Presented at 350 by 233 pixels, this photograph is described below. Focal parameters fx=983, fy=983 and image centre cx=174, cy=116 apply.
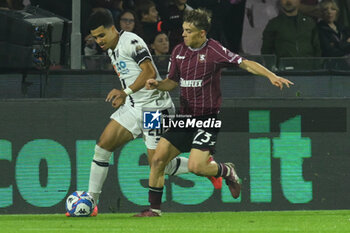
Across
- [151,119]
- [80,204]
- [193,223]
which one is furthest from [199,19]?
[80,204]

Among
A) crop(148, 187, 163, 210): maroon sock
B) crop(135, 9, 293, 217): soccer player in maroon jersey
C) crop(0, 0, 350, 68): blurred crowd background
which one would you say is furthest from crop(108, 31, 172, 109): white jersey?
crop(0, 0, 350, 68): blurred crowd background

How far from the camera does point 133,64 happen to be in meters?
10.6

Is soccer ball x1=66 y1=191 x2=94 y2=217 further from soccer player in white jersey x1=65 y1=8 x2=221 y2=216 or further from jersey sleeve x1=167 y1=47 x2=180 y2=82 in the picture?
jersey sleeve x1=167 y1=47 x2=180 y2=82

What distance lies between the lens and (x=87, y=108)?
38.9 feet

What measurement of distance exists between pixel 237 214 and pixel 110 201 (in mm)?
1649

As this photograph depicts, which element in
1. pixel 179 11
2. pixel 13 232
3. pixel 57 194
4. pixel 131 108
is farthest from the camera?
pixel 179 11

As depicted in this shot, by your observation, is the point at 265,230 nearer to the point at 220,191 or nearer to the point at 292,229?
the point at 292,229

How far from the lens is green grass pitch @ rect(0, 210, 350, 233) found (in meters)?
8.69

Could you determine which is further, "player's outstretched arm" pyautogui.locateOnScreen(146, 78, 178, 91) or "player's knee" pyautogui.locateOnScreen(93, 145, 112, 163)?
"player's knee" pyautogui.locateOnScreen(93, 145, 112, 163)

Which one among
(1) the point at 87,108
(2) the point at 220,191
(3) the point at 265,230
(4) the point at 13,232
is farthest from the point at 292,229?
(1) the point at 87,108

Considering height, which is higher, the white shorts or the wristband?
the wristband

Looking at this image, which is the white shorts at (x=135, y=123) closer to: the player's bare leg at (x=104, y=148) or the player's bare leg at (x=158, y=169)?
the player's bare leg at (x=104, y=148)

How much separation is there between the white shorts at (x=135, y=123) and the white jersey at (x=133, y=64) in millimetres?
104

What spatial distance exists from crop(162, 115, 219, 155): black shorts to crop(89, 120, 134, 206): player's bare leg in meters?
0.55
